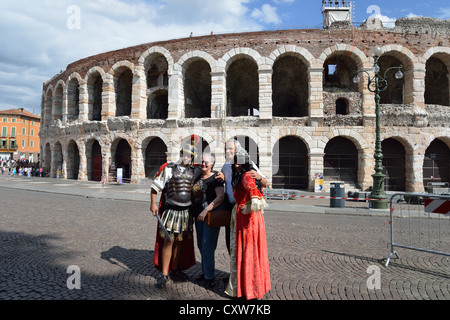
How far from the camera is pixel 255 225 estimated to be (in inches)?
118

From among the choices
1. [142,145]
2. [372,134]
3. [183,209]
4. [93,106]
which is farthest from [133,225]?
[93,106]

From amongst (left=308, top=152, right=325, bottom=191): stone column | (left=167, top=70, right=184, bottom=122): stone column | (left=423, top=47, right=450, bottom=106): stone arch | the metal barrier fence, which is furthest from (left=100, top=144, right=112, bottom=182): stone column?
(left=423, top=47, right=450, bottom=106): stone arch

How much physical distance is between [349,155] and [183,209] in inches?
676

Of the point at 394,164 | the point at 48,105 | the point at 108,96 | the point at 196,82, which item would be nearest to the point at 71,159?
the point at 108,96

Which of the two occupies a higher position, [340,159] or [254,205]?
[340,159]

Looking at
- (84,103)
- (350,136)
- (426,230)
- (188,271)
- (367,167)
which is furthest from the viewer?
(84,103)

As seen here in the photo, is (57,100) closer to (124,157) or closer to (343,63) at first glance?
(124,157)

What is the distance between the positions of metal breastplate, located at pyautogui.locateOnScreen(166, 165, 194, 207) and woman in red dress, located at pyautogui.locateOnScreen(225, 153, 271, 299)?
795mm

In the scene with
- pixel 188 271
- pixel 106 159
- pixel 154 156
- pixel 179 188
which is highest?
pixel 154 156

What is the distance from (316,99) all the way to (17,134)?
6275cm

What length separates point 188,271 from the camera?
3982mm

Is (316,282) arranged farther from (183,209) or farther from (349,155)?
(349,155)

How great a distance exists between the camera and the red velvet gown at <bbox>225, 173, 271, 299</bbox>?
296 cm

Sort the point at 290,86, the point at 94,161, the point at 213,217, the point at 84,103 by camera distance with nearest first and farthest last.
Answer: the point at 213,217 < the point at 290,86 < the point at 84,103 < the point at 94,161
